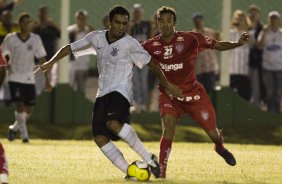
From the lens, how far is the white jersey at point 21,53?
778 inches

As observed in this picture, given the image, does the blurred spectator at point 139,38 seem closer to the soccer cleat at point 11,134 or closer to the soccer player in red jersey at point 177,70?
the soccer cleat at point 11,134

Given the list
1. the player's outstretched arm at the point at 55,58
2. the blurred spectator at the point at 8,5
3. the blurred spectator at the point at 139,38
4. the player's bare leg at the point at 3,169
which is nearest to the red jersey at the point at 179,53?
the player's outstretched arm at the point at 55,58

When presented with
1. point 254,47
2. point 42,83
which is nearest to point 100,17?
point 42,83

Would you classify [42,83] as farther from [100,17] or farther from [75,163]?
[75,163]

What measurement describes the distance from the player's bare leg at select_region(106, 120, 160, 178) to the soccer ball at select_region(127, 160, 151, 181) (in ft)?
0.17

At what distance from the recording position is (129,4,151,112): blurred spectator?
2139 cm

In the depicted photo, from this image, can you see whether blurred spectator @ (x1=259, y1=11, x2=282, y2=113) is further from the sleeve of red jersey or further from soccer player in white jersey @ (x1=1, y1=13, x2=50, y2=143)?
the sleeve of red jersey

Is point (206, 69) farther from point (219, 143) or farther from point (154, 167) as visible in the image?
point (154, 167)

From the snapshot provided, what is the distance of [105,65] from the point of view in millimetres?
12391

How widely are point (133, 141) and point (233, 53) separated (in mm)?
10204

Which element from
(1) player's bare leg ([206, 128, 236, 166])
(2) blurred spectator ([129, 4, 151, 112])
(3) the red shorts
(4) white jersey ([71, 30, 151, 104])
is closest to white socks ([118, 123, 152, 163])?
(4) white jersey ([71, 30, 151, 104])

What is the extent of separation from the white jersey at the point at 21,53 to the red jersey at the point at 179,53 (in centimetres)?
674

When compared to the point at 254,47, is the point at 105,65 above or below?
above

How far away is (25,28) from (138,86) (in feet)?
9.46
